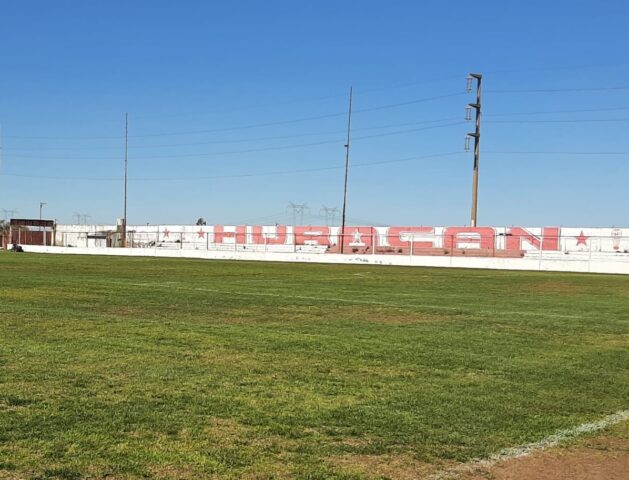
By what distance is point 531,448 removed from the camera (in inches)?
189

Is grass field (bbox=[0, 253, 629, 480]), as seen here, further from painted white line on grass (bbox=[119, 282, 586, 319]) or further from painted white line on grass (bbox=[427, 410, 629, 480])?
painted white line on grass (bbox=[119, 282, 586, 319])

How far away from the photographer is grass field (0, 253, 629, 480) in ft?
14.5

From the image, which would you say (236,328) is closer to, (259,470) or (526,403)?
(526,403)

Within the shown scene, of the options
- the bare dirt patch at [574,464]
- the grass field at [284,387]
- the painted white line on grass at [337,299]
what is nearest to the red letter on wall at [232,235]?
the painted white line on grass at [337,299]

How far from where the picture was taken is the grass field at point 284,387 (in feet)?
14.5

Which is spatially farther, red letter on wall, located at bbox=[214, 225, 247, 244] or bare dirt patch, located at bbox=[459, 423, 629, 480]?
red letter on wall, located at bbox=[214, 225, 247, 244]

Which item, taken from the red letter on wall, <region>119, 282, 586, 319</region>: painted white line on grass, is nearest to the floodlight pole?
the red letter on wall

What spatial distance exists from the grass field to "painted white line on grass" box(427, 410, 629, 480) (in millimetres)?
102

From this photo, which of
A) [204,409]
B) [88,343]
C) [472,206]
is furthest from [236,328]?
[472,206]

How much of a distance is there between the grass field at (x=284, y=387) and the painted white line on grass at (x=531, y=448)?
0.33ft

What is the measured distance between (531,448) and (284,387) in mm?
2422

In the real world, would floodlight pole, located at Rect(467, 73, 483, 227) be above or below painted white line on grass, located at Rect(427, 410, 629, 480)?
above

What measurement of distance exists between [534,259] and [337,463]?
3741 centimetres

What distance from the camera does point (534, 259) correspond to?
39625 mm
